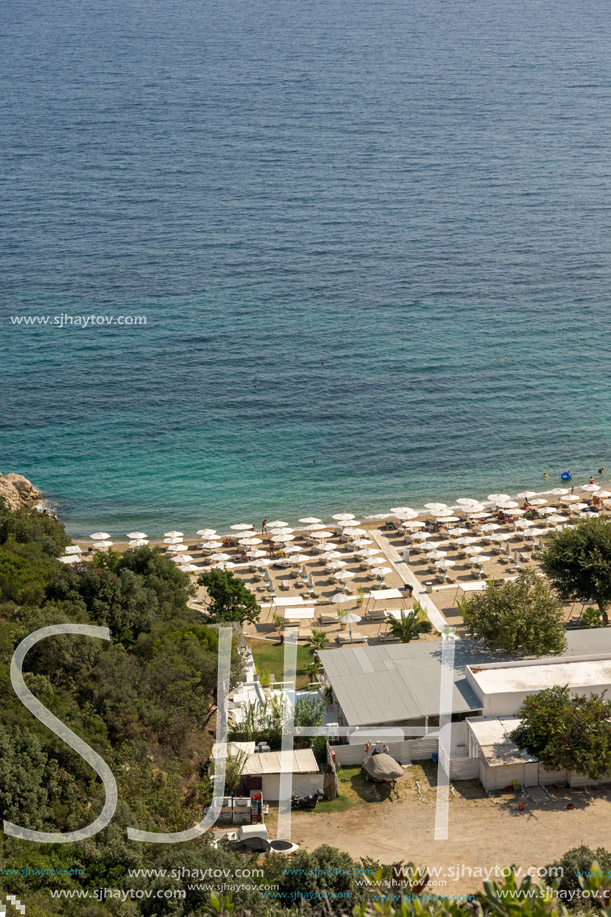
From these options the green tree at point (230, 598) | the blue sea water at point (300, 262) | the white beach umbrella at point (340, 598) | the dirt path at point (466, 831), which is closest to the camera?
the dirt path at point (466, 831)

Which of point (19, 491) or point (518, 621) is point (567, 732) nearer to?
point (518, 621)

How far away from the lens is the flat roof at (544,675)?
34.1 meters

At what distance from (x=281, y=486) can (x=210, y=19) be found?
156384mm

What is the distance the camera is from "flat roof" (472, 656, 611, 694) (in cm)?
3412

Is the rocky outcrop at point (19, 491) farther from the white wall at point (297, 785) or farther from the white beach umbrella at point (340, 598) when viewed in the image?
the white wall at point (297, 785)

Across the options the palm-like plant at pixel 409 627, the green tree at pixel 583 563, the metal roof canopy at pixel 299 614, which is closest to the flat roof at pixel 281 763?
the palm-like plant at pixel 409 627

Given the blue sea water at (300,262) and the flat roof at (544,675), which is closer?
the flat roof at (544,675)

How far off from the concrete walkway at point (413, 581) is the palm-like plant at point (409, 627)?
871 mm

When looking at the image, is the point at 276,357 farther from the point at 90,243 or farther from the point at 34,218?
the point at 34,218

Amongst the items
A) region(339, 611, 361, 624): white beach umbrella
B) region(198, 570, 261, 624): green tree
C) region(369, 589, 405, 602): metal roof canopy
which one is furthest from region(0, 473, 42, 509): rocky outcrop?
region(339, 611, 361, 624): white beach umbrella

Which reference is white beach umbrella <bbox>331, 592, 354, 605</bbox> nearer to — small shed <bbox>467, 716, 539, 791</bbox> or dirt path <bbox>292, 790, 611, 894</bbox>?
small shed <bbox>467, 716, 539, 791</bbox>

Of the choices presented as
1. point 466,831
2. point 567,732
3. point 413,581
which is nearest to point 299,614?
point 413,581

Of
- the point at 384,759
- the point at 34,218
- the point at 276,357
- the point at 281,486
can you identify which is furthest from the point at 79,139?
the point at 384,759

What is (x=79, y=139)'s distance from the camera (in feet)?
445
